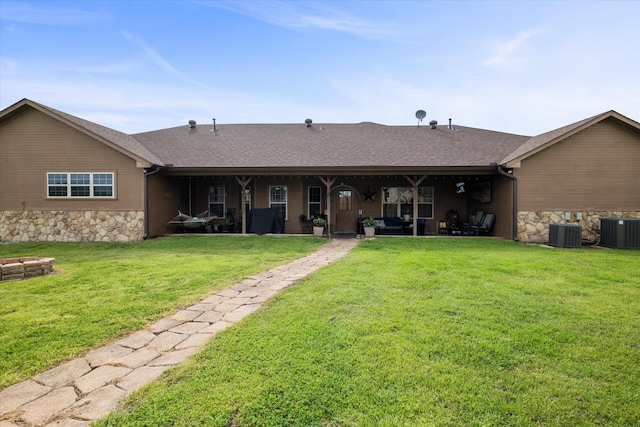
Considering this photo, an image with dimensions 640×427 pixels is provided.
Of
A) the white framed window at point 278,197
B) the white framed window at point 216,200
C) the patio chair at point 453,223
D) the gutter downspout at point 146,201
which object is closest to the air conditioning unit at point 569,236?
A: the patio chair at point 453,223

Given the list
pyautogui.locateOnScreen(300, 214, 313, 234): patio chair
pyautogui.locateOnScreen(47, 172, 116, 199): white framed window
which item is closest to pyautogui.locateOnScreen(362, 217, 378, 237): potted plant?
pyautogui.locateOnScreen(300, 214, 313, 234): patio chair

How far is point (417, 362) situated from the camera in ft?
8.37

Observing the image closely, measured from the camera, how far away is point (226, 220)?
13031 millimetres

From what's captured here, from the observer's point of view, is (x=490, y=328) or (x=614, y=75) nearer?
(x=490, y=328)

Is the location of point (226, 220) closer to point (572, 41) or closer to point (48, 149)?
point (48, 149)

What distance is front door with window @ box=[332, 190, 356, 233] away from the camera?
45.1 ft

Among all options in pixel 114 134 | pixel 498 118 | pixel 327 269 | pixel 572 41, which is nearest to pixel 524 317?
pixel 327 269

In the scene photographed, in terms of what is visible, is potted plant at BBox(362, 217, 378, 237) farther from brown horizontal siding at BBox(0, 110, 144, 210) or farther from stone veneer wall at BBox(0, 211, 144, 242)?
brown horizontal siding at BBox(0, 110, 144, 210)

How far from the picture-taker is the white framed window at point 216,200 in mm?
13945

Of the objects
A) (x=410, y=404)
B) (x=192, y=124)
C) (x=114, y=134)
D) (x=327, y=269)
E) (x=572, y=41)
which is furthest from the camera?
(x=192, y=124)

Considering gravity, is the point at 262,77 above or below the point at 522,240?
above

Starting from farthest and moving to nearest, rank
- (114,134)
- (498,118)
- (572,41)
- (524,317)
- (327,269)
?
(498,118) → (114,134) → (572,41) → (327,269) → (524,317)

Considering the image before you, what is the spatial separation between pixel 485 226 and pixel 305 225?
7.07 metres

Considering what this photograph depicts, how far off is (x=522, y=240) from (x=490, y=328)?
344 inches
